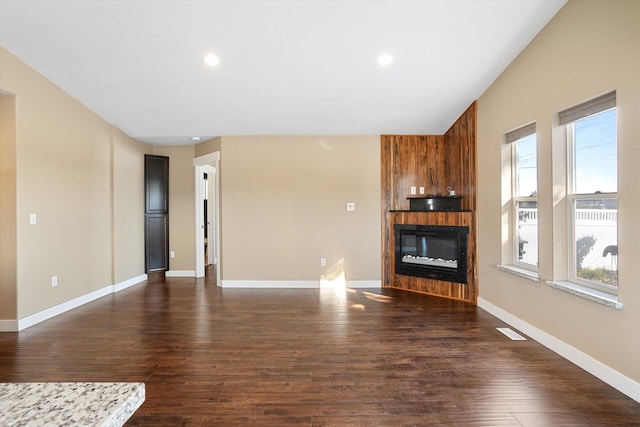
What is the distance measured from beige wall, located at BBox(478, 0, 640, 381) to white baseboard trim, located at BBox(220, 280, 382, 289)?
70.0 inches

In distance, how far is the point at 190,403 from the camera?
2.04 m

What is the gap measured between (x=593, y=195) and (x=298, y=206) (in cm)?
371

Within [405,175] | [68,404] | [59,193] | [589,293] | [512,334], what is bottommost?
[512,334]

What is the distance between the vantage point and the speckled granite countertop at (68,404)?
0.54 m

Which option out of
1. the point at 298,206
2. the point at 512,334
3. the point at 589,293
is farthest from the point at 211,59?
the point at 512,334

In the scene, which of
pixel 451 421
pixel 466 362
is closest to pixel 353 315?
pixel 466 362

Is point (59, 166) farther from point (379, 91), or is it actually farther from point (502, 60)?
point (502, 60)

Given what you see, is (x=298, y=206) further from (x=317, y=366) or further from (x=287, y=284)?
(x=317, y=366)

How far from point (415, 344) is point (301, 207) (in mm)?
Result: 2913

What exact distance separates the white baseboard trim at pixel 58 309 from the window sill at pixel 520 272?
523cm

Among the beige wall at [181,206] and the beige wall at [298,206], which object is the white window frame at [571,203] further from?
the beige wall at [181,206]

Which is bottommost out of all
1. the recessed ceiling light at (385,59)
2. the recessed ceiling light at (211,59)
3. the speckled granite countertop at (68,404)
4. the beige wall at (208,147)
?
the speckled granite countertop at (68,404)

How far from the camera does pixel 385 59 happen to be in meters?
3.37

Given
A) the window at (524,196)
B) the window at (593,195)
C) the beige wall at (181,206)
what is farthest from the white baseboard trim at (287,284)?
the window at (593,195)
